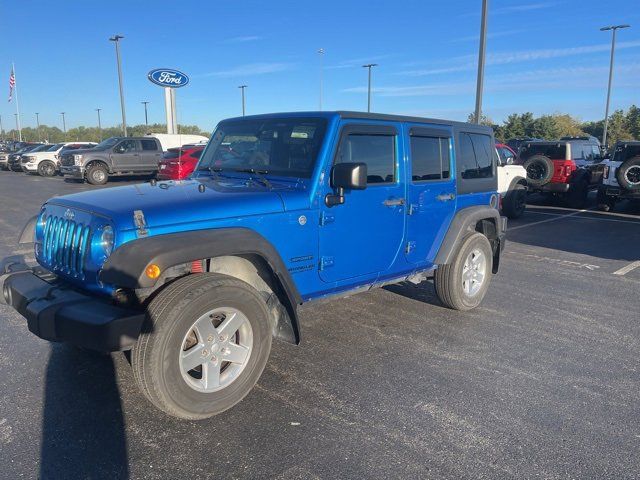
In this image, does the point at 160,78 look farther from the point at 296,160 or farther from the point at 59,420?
the point at 59,420

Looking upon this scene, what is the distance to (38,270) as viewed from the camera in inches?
142

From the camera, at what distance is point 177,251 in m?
2.84

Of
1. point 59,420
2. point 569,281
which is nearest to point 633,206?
point 569,281

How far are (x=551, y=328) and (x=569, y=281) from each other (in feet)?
6.67

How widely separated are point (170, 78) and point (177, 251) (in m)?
5.49

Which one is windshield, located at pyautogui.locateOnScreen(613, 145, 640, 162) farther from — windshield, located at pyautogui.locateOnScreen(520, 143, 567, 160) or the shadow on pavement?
the shadow on pavement

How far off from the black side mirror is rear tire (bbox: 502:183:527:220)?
9242mm

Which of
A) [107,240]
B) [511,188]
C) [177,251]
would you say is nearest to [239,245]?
[177,251]

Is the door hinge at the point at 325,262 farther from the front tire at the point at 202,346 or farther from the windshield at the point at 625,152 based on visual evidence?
the windshield at the point at 625,152

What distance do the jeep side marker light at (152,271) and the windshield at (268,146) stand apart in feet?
4.53

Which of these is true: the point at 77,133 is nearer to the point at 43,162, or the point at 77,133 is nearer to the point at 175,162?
the point at 43,162

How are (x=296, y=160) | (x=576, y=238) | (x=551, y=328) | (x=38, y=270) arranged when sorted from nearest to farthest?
(x=38, y=270) < (x=296, y=160) < (x=551, y=328) < (x=576, y=238)

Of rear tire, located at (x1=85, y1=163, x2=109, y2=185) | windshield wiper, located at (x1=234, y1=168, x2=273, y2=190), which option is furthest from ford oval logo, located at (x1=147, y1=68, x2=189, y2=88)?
rear tire, located at (x1=85, y1=163, x2=109, y2=185)

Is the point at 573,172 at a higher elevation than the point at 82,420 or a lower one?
higher
